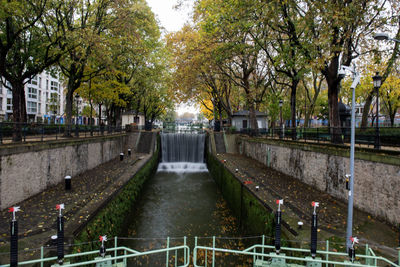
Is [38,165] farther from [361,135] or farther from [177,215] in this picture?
[361,135]

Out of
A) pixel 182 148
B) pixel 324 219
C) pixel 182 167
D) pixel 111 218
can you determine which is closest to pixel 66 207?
pixel 111 218

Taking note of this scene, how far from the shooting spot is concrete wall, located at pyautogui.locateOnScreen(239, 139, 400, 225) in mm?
8562

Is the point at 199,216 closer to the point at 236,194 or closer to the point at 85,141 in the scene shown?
the point at 236,194

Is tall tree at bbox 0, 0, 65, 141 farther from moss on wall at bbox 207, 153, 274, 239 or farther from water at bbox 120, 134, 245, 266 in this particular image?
moss on wall at bbox 207, 153, 274, 239

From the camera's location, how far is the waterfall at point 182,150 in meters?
32.8

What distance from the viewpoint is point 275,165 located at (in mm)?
19344

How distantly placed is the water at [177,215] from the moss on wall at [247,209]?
649mm

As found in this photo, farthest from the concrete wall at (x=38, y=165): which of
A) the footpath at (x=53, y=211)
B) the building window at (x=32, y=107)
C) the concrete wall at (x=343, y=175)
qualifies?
the building window at (x=32, y=107)

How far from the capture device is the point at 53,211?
9.36 m

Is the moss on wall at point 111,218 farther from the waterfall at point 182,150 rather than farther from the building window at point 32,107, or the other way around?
the building window at point 32,107

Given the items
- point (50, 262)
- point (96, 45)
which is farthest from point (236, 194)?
point (96, 45)

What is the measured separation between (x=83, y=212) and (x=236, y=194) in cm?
906

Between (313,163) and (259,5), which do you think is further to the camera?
(313,163)

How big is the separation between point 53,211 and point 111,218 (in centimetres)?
232
